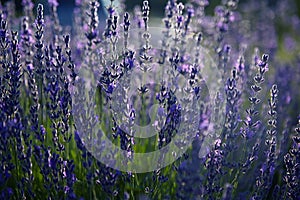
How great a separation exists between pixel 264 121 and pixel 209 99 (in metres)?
0.63

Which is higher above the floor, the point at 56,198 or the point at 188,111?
the point at 188,111

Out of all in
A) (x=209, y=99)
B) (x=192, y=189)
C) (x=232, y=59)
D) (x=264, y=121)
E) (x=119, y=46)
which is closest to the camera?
(x=192, y=189)

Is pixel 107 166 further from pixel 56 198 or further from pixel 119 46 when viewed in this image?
pixel 119 46

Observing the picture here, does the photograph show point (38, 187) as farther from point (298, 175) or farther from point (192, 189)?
point (298, 175)

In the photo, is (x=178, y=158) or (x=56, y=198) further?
(x=178, y=158)

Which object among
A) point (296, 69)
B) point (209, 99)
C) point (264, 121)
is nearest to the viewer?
point (209, 99)

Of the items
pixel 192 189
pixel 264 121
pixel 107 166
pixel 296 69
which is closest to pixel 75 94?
pixel 107 166

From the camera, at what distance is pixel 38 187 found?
2945mm

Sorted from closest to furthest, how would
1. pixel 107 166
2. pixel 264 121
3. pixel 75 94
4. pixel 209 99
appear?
pixel 107 166
pixel 75 94
pixel 209 99
pixel 264 121

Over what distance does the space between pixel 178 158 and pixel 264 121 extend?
4.43 feet

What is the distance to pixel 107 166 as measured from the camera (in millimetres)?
2494

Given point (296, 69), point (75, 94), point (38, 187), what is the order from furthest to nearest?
point (296, 69), point (38, 187), point (75, 94)

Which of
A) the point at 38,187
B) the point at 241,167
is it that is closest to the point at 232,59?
the point at 241,167

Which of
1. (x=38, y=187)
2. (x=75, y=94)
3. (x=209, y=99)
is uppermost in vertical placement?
(x=75, y=94)
